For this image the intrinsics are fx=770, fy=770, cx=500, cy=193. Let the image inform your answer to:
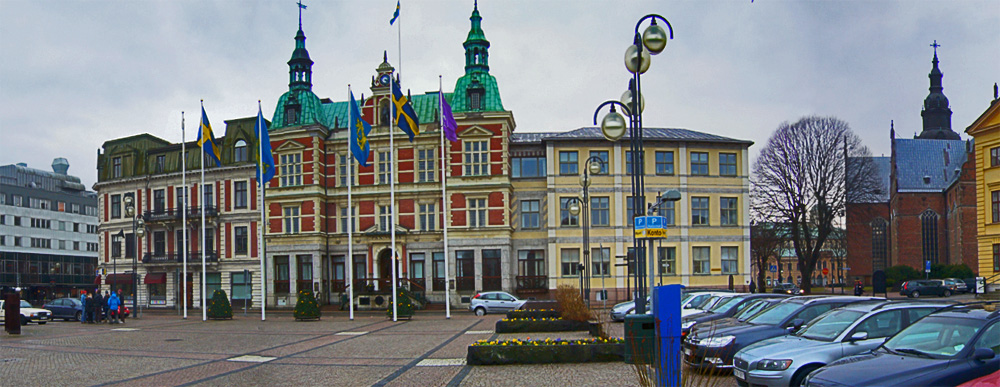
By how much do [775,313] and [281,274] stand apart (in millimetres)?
43365

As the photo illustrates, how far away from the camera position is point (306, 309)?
36594mm

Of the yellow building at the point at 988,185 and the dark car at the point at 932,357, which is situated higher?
the yellow building at the point at 988,185

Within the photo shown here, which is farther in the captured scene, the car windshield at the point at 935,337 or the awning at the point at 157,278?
the awning at the point at 157,278

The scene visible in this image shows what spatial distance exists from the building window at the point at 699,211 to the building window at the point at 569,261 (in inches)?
324

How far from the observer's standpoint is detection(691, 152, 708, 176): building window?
170ft

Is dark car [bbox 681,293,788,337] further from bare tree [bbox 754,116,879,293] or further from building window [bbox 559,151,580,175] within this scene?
bare tree [bbox 754,116,879,293]

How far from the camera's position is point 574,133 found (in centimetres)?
5269

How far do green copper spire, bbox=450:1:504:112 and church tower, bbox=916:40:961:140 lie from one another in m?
73.0

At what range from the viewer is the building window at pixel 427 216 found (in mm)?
51956

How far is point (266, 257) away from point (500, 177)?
1773 centimetres

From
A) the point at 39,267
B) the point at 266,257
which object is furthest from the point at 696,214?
the point at 39,267

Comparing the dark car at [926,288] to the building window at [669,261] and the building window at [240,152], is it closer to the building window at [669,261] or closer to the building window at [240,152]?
the building window at [669,261]

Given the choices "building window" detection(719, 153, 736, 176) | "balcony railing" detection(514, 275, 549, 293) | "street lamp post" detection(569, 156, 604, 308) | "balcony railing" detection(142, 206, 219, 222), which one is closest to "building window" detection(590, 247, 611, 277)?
"street lamp post" detection(569, 156, 604, 308)

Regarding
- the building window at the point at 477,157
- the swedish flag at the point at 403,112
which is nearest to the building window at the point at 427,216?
the building window at the point at 477,157
